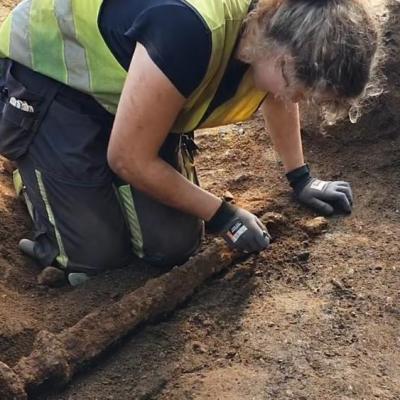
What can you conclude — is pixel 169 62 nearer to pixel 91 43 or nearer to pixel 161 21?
pixel 161 21

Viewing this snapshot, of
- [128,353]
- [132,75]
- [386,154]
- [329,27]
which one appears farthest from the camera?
[386,154]

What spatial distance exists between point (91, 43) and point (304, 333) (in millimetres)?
869

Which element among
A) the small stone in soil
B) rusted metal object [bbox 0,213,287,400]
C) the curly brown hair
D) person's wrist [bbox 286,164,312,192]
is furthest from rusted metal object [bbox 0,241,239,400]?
the curly brown hair

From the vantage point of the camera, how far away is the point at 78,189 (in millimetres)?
2162

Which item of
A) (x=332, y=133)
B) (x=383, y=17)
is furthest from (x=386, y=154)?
(x=383, y=17)

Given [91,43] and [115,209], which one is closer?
[91,43]

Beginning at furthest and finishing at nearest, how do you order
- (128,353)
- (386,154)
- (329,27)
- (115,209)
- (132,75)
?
(386,154)
(115,209)
(128,353)
(132,75)
(329,27)

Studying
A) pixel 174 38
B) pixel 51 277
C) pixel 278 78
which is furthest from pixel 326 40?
pixel 51 277

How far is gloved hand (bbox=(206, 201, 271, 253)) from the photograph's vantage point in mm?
2104

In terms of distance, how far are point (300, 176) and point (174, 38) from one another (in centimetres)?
81

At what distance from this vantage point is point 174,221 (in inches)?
87.8

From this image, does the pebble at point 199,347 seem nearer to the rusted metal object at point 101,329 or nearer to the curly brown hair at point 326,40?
the rusted metal object at point 101,329

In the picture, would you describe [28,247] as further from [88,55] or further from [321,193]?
[321,193]

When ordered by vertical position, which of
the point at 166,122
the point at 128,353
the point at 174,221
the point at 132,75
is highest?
the point at 132,75
